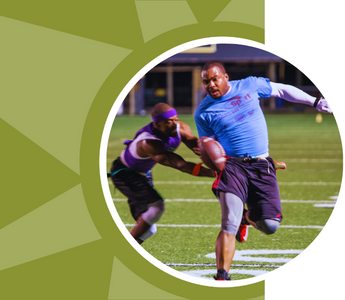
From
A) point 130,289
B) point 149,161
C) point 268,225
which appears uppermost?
point 149,161

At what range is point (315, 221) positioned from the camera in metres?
6.97

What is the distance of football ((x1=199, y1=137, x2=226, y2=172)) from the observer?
4895mm

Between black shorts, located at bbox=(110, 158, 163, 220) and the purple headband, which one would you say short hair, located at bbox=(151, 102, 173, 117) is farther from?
black shorts, located at bbox=(110, 158, 163, 220)

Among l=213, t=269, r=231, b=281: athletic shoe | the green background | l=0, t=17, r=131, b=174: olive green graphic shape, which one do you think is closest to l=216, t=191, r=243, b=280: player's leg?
l=213, t=269, r=231, b=281: athletic shoe

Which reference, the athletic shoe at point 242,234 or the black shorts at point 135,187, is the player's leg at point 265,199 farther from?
the black shorts at point 135,187

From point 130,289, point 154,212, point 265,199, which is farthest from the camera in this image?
point 154,212

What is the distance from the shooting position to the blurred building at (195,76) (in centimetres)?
2959

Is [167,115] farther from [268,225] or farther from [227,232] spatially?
[268,225]

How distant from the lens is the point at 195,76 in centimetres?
2975

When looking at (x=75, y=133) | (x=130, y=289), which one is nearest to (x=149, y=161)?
(x=75, y=133)

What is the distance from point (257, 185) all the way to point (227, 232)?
26.0 inches

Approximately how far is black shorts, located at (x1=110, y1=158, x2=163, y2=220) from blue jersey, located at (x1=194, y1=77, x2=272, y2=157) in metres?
0.85

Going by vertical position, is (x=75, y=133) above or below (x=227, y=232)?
above

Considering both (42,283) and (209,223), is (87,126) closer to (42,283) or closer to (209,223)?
(42,283)
